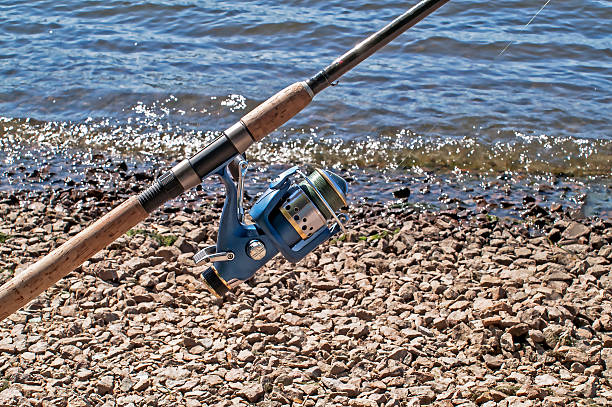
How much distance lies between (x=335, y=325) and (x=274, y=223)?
148 centimetres

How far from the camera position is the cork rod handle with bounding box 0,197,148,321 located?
273 cm

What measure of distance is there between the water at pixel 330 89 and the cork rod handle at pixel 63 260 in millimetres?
3861

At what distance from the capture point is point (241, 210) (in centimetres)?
296

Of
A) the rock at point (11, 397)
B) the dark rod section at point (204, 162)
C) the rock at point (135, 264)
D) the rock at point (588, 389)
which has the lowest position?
the rock at point (588, 389)

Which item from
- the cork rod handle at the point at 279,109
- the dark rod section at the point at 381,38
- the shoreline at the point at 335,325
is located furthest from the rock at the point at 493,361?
the dark rod section at the point at 381,38

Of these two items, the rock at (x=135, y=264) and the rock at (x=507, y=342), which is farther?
the rock at (x=135, y=264)

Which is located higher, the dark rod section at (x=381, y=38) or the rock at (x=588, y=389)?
the dark rod section at (x=381, y=38)

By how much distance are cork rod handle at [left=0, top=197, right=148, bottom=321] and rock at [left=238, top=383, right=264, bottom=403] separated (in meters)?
1.22

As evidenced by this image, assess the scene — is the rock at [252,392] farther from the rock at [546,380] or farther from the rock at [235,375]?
the rock at [546,380]

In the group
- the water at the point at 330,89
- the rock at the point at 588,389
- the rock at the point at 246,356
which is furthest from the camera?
the water at the point at 330,89

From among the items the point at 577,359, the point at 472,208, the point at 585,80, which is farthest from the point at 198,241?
the point at 585,80

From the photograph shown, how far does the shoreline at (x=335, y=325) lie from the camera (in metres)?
3.70

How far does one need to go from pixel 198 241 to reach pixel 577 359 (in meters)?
2.72

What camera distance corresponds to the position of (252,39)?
10.5 m
